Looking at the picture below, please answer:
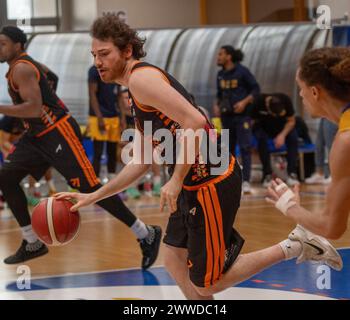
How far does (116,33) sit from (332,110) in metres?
1.42

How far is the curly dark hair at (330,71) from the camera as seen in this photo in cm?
388

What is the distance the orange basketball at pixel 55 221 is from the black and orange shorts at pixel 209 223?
0.95m

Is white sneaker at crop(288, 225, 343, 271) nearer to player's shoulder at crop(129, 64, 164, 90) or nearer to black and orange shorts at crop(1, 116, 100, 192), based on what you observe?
player's shoulder at crop(129, 64, 164, 90)

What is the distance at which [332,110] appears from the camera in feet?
13.0

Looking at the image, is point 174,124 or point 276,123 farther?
point 276,123

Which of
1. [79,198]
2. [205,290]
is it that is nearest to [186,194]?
[205,290]

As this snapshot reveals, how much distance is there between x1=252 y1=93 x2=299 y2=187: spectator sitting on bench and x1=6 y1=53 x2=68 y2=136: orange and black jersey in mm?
5898

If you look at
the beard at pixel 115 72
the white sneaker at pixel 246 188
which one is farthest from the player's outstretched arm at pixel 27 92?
the white sneaker at pixel 246 188

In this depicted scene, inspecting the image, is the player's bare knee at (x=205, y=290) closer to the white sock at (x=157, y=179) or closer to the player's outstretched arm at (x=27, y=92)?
the player's outstretched arm at (x=27, y=92)

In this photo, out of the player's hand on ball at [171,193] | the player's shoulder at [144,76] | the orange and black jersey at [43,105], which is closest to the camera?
the player's hand on ball at [171,193]

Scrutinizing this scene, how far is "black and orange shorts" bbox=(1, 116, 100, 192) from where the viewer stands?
7.13m

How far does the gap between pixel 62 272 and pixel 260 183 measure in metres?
7.16

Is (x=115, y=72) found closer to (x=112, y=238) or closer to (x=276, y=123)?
(x=112, y=238)

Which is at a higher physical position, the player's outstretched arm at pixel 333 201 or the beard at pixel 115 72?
the beard at pixel 115 72
